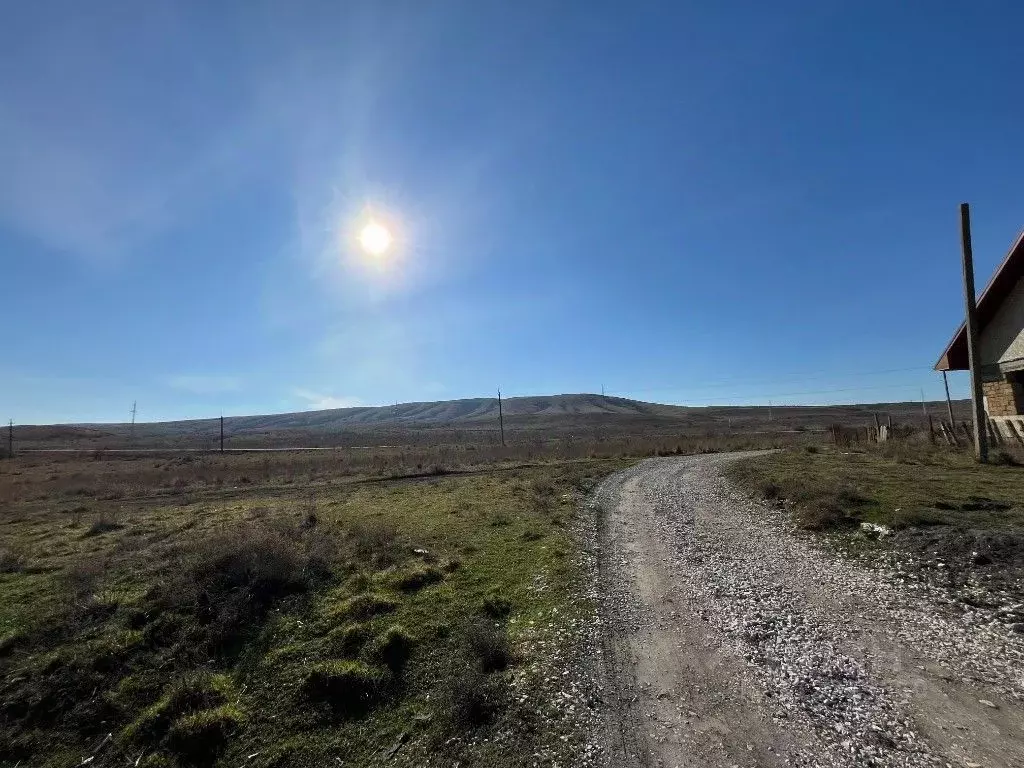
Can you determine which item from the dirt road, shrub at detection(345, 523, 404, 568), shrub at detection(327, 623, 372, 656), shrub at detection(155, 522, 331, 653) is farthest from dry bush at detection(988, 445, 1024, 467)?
shrub at detection(155, 522, 331, 653)

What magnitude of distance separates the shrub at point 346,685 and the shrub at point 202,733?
3.02ft

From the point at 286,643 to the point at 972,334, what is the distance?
81.9ft

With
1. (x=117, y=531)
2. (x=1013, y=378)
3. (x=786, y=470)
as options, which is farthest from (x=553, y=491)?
(x=1013, y=378)

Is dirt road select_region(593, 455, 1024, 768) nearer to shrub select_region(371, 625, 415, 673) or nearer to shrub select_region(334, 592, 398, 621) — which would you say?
shrub select_region(371, 625, 415, 673)

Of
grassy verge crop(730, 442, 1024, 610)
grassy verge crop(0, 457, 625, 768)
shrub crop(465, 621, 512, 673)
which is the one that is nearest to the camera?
grassy verge crop(0, 457, 625, 768)

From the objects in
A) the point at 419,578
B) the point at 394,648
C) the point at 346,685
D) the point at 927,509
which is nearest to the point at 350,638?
the point at 394,648

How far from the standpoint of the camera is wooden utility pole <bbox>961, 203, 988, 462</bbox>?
19.3 m

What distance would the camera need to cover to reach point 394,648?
7.82m

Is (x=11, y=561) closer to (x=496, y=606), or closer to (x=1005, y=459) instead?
(x=496, y=606)

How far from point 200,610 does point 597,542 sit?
8.91 m

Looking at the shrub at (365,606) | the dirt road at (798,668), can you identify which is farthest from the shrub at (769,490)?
the shrub at (365,606)

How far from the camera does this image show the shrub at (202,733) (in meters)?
6.00

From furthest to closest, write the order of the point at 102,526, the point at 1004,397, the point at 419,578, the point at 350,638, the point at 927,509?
the point at 1004,397 → the point at 102,526 → the point at 927,509 → the point at 419,578 → the point at 350,638

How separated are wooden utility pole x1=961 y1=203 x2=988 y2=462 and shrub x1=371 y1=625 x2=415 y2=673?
878 inches
